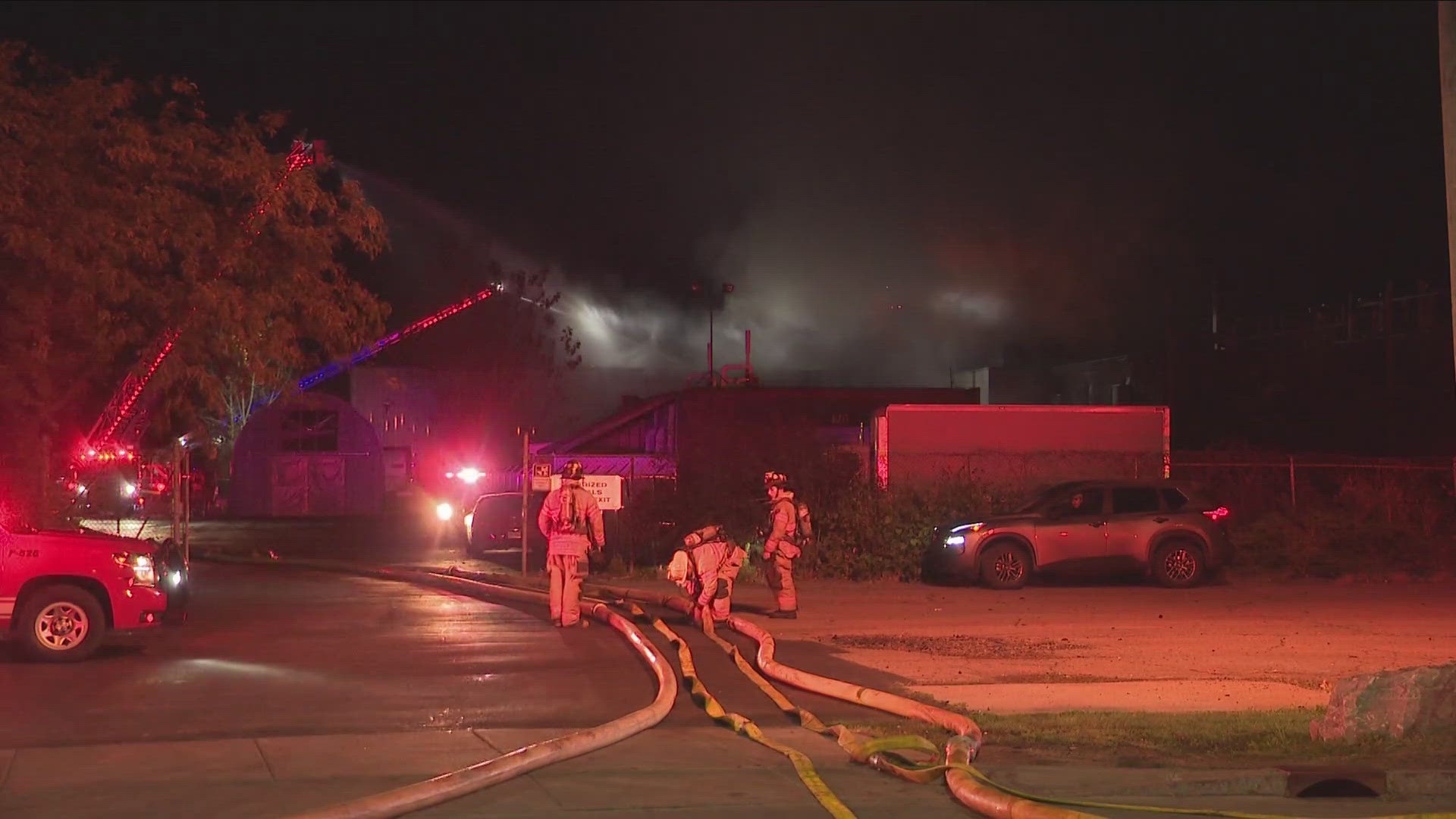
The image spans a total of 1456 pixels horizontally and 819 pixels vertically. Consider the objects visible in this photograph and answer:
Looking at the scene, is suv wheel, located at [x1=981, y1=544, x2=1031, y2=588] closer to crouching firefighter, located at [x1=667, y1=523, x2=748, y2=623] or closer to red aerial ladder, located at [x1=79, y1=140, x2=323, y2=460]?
crouching firefighter, located at [x1=667, y1=523, x2=748, y2=623]

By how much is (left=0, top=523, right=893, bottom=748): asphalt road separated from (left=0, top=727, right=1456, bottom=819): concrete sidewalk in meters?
0.79

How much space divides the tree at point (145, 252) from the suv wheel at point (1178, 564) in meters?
11.4

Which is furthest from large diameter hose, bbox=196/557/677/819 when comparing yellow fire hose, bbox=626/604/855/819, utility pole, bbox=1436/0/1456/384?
utility pole, bbox=1436/0/1456/384

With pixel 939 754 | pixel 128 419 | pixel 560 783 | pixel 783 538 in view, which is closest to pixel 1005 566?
pixel 783 538

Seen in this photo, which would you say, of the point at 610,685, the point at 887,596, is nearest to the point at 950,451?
the point at 887,596

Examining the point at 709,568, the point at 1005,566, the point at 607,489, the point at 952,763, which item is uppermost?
the point at 607,489

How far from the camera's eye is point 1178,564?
19.8 meters

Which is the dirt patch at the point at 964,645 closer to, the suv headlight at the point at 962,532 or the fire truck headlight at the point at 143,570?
the suv headlight at the point at 962,532

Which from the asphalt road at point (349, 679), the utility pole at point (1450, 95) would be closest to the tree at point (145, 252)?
the asphalt road at point (349, 679)

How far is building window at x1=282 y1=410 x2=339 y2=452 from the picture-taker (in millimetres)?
55375

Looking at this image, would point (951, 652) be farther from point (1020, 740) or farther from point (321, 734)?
point (321, 734)

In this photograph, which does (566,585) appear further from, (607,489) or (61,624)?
(607,489)

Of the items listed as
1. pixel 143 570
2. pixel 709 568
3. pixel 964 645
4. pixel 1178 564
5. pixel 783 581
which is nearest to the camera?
pixel 143 570

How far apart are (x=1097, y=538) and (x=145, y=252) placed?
12.8 meters
